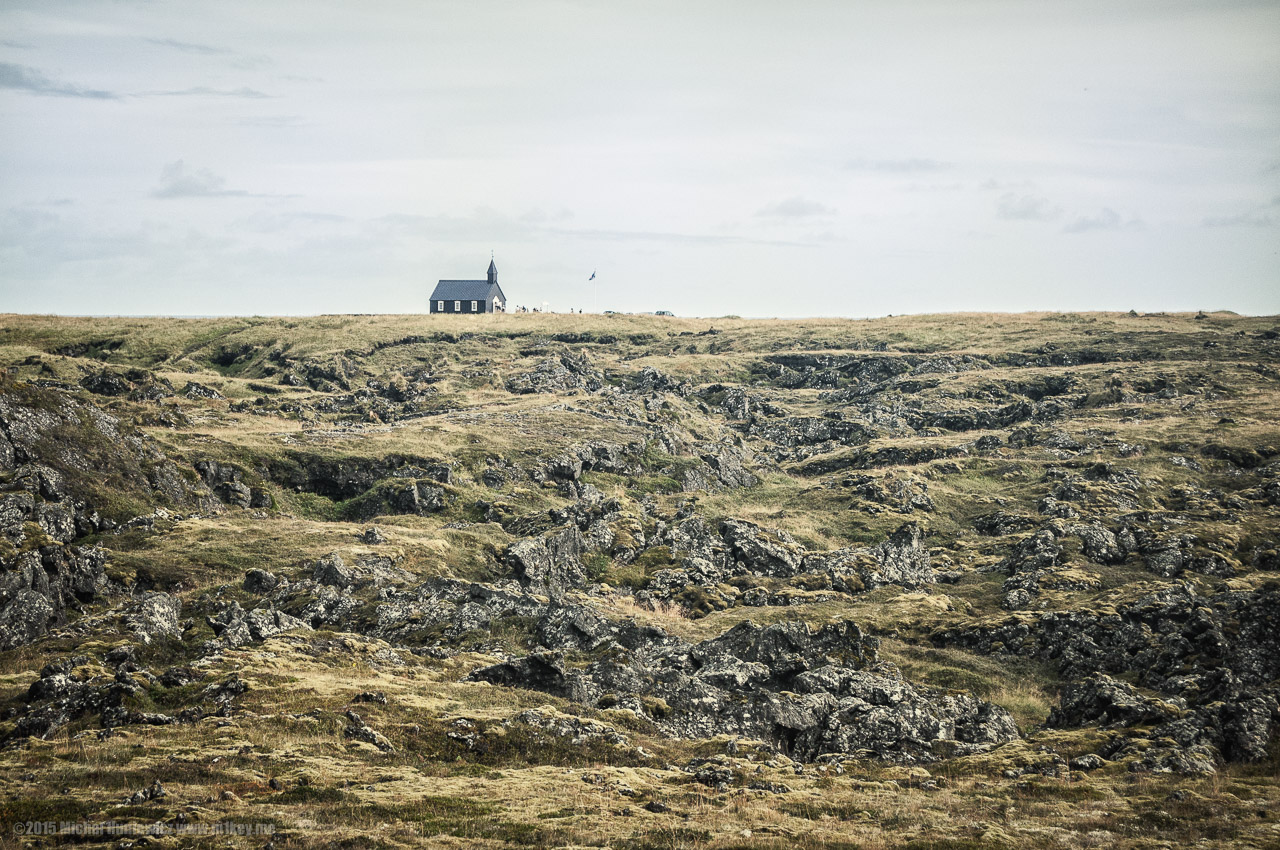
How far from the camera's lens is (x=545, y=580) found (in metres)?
62.8

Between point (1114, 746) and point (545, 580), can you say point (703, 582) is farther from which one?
point (1114, 746)

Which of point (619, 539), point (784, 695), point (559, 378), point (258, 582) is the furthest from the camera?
point (559, 378)

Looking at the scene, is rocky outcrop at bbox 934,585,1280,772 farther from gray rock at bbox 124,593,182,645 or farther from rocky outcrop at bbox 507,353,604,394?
rocky outcrop at bbox 507,353,604,394

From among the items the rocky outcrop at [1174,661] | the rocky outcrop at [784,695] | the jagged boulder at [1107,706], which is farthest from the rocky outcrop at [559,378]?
the jagged boulder at [1107,706]

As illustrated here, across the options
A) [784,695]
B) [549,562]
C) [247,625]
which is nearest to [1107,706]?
[784,695]

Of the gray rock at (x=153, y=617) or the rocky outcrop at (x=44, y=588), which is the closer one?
the rocky outcrop at (x=44, y=588)

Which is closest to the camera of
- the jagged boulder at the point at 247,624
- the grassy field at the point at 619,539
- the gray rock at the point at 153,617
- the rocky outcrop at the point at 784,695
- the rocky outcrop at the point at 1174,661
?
the grassy field at the point at 619,539

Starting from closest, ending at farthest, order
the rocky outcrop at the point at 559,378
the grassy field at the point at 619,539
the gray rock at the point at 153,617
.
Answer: the grassy field at the point at 619,539 → the gray rock at the point at 153,617 → the rocky outcrop at the point at 559,378

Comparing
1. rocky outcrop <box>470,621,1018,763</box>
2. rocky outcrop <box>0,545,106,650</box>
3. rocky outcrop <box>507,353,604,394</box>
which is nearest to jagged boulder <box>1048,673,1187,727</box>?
rocky outcrop <box>470,621,1018,763</box>

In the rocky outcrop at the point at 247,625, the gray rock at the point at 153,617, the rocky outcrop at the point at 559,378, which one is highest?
the rocky outcrop at the point at 559,378

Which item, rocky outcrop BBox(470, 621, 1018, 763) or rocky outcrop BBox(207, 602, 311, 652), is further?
rocky outcrop BBox(207, 602, 311, 652)

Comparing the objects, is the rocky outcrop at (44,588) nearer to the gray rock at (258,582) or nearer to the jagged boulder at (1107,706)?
the gray rock at (258,582)

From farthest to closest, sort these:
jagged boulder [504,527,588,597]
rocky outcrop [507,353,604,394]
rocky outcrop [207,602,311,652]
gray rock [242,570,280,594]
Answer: rocky outcrop [507,353,604,394] < jagged boulder [504,527,588,597] < gray rock [242,570,280,594] < rocky outcrop [207,602,311,652]

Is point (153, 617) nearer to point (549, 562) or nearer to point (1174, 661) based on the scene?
point (549, 562)
